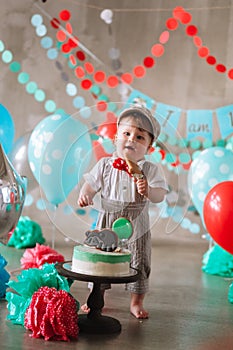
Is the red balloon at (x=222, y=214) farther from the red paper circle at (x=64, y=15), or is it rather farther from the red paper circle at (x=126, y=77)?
the red paper circle at (x=64, y=15)

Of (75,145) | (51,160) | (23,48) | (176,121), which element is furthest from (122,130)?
(23,48)

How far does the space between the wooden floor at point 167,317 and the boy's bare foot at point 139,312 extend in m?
0.03

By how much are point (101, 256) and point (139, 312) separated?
508 millimetres

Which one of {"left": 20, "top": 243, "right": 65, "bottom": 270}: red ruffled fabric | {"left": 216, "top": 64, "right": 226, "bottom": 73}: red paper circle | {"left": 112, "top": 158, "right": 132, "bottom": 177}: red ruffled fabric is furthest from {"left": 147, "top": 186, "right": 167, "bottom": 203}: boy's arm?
{"left": 216, "top": 64, "right": 226, "bottom": 73}: red paper circle

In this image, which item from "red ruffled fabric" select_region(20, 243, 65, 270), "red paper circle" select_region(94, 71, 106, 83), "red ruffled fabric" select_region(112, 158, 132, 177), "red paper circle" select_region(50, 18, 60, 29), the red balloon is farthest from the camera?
"red paper circle" select_region(94, 71, 106, 83)

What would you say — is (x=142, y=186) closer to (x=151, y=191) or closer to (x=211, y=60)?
(x=151, y=191)

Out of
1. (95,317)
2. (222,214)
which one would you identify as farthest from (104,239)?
(222,214)

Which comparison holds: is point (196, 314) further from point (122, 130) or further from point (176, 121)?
point (176, 121)

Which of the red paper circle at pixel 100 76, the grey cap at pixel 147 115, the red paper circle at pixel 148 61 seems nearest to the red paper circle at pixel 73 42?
the red paper circle at pixel 100 76

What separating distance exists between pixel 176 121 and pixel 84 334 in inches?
125

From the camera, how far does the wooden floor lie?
7.34 ft

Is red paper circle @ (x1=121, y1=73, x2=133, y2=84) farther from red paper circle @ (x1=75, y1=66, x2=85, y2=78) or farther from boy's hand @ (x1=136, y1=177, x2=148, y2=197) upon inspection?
boy's hand @ (x1=136, y1=177, x2=148, y2=197)

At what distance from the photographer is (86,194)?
2410 millimetres

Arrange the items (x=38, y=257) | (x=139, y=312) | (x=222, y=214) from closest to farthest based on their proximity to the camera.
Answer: (x=139, y=312) → (x=222, y=214) → (x=38, y=257)
